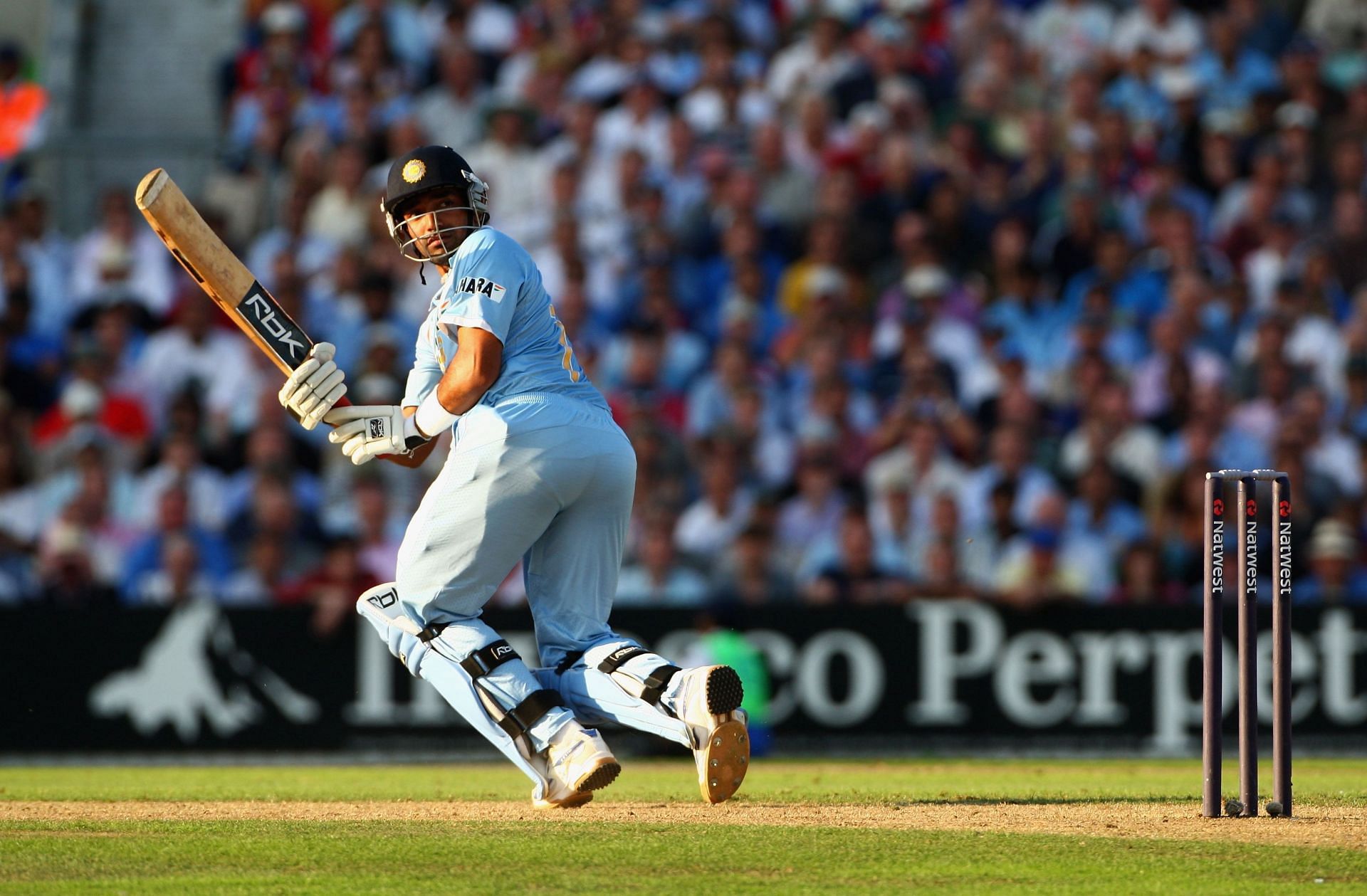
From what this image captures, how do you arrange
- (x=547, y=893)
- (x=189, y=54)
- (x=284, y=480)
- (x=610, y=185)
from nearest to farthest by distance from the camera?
(x=547, y=893), (x=284, y=480), (x=610, y=185), (x=189, y=54)

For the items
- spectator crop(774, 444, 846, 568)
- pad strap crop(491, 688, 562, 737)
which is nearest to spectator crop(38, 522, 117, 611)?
spectator crop(774, 444, 846, 568)

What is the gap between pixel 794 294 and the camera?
46.4ft

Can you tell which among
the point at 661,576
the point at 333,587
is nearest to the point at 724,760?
the point at 661,576

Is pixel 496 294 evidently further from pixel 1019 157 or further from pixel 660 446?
pixel 1019 157

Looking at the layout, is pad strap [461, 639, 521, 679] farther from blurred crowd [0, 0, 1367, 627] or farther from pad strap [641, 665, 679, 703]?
blurred crowd [0, 0, 1367, 627]

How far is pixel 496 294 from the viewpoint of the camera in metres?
6.61

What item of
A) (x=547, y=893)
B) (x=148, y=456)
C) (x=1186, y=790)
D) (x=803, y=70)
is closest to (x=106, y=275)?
(x=148, y=456)

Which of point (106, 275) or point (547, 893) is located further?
point (106, 275)

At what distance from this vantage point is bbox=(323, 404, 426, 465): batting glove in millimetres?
6934

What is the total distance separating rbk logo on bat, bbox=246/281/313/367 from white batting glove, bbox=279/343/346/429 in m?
0.12

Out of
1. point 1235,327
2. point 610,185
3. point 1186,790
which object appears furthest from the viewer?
point 610,185

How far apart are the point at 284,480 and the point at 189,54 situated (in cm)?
660

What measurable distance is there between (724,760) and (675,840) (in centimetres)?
69

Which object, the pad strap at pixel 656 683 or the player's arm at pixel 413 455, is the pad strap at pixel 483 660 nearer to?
the pad strap at pixel 656 683
